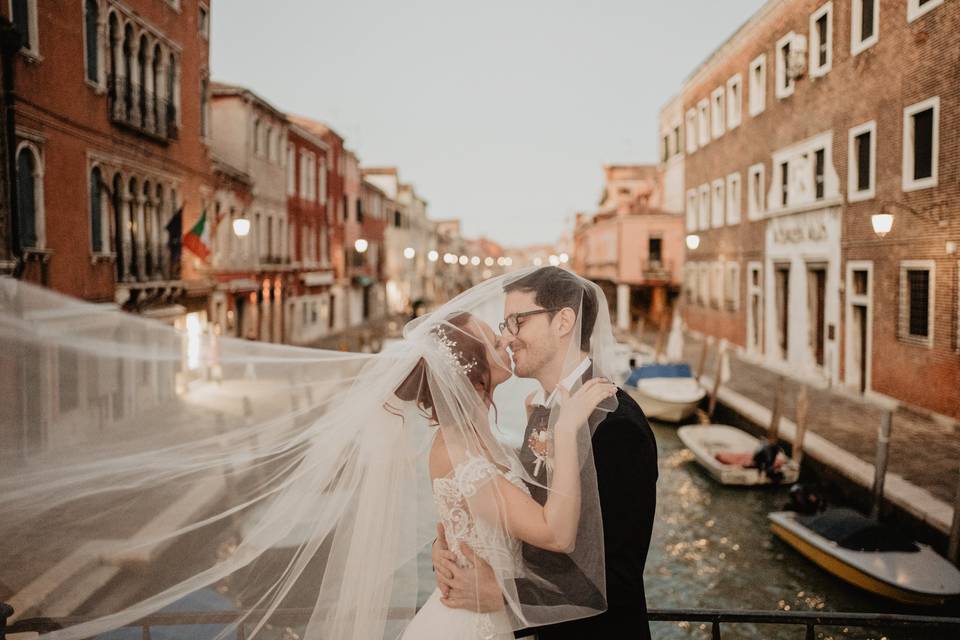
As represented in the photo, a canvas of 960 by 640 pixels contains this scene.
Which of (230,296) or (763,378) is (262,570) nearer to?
(763,378)

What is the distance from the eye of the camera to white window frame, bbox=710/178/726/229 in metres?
26.0

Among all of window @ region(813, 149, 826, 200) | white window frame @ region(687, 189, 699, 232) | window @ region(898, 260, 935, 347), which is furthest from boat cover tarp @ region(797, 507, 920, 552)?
white window frame @ region(687, 189, 699, 232)

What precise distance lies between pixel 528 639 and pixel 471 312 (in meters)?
1.13

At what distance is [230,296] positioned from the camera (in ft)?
72.4

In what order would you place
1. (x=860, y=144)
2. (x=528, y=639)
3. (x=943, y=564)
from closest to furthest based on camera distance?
(x=528, y=639), (x=943, y=564), (x=860, y=144)

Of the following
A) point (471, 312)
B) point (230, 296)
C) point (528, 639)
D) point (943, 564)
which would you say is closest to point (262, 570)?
point (528, 639)

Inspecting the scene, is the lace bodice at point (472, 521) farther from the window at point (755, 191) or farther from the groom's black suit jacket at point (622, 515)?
the window at point (755, 191)

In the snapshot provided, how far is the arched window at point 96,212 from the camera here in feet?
43.3

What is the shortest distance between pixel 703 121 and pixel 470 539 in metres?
28.1

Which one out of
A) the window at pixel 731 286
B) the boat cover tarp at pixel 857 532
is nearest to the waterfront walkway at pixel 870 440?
the boat cover tarp at pixel 857 532

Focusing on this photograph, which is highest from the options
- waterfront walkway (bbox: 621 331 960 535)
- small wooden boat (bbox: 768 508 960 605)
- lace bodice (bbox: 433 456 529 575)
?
lace bodice (bbox: 433 456 529 575)

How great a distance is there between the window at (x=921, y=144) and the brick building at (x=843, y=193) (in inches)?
1.1

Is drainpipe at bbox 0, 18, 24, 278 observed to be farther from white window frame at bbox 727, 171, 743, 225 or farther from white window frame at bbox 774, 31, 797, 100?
white window frame at bbox 727, 171, 743, 225

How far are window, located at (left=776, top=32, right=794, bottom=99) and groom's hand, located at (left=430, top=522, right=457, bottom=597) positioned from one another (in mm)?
19605
